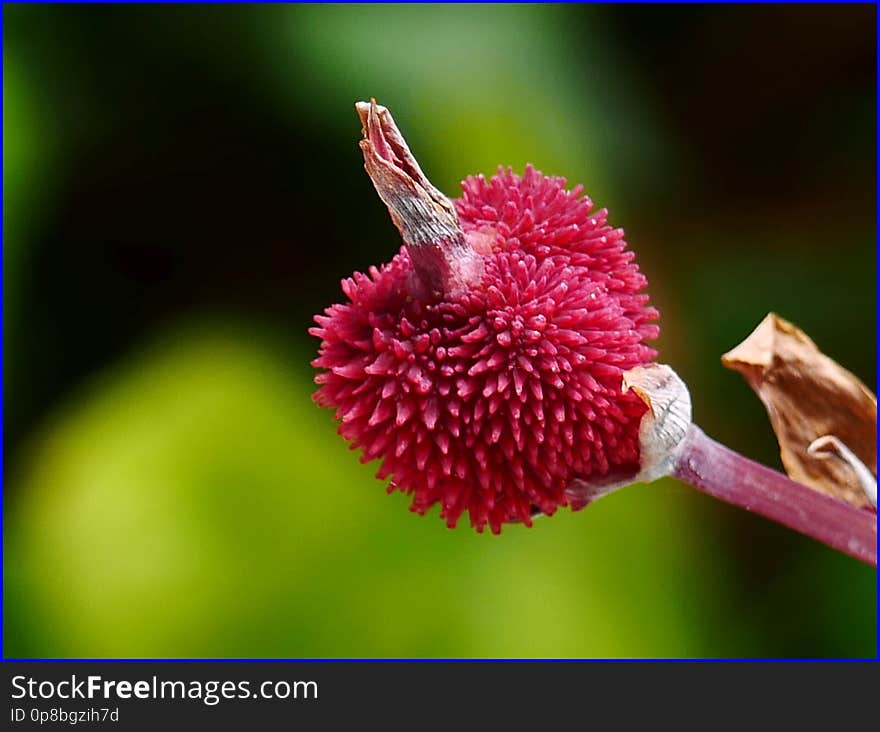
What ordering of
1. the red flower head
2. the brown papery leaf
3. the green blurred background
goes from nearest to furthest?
the red flower head < the brown papery leaf < the green blurred background

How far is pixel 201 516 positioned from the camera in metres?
1.09

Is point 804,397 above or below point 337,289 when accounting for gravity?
below

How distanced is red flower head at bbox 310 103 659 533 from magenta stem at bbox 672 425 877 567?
52mm

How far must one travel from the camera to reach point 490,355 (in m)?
0.50

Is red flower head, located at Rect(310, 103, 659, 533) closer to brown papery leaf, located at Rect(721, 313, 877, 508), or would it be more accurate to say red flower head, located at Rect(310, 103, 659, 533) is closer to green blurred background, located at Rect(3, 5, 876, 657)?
brown papery leaf, located at Rect(721, 313, 877, 508)

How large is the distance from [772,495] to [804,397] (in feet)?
0.50

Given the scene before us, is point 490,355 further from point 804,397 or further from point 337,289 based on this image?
point 337,289

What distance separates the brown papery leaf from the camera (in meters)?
0.68

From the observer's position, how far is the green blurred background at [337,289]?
1.08 meters

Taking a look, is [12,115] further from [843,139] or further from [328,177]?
[843,139]

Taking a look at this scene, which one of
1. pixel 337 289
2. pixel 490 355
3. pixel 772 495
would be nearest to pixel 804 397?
pixel 772 495

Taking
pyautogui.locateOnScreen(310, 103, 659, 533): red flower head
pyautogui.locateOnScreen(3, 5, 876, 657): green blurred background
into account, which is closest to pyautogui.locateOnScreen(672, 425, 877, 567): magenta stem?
pyautogui.locateOnScreen(310, 103, 659, 533): red flower head

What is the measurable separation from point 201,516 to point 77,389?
0.32 meters

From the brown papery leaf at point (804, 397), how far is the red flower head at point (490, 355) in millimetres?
186
